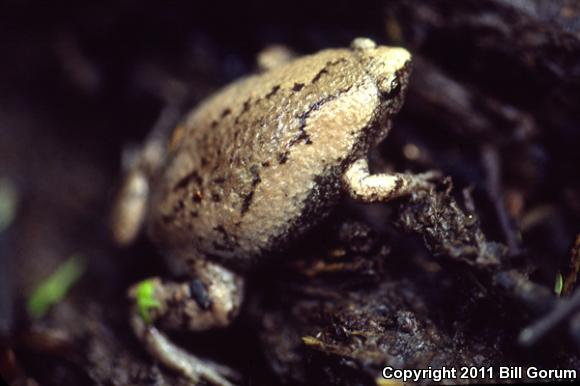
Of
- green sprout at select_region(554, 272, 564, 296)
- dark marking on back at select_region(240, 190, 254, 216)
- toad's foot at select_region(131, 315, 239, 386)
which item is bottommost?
toad's foot at select_region(131, 315, 239, 386)

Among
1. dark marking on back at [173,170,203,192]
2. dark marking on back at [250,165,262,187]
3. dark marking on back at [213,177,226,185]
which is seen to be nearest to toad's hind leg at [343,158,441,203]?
dark marking on back at [250,165,262,187]

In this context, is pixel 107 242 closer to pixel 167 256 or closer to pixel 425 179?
pixel 167 256

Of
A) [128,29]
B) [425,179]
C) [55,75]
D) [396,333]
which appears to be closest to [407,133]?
[425,179]

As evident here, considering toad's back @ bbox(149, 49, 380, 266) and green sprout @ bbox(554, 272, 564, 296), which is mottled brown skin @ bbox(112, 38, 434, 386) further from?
green sprout @ bbox(554, 272, 564, 296)

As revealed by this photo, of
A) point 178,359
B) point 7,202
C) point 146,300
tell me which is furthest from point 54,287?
point 178,359

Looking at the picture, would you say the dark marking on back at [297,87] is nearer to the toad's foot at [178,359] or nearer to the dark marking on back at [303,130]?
the dark marking on back at [303,130]

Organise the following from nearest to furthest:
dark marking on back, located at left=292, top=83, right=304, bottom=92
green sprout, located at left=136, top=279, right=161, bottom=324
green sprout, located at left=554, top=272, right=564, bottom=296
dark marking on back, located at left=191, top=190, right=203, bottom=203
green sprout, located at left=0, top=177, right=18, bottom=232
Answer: green sprout, located at left=554, top=272, right=564, bottom=296 < dark marking on back, located at left=292, top=83, right=304, bottom=92 < dark marking on back, located at left=191, top=190, right=203, bottom=203 < green sprout, located at left=136, top=279, right=161, bottom=324 < green sprout, located at left=0, top=177, right=18, bottom=232

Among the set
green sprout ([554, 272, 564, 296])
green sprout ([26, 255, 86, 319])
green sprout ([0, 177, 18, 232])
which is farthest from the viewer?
green sprout ([0, 177, 18, 232])

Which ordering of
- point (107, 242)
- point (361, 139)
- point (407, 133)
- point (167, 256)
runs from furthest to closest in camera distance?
point (107, 242) → point (407, 133) → point (167, 256) → point (361, 139)

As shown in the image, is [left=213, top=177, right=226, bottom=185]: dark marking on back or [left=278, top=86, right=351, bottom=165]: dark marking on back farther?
[left=213, top=177, right=226, bottom=185]: dark marking on back
